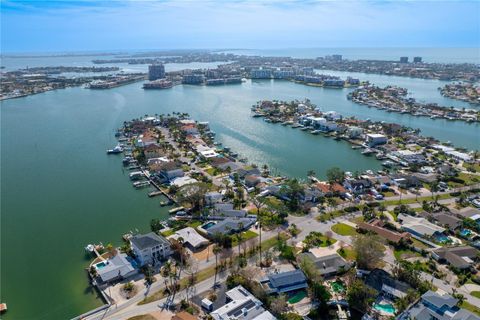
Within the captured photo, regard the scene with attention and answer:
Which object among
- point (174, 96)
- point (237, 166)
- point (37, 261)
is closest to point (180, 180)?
point (237, 166)

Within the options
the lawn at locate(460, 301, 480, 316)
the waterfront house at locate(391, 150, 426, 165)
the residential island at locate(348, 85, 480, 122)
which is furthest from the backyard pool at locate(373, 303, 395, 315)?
the residential island at locate(348, 85, 480, 122)

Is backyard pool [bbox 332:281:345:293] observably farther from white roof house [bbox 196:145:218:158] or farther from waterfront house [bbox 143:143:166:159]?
waterfront house [bbox 143:143:166:159]

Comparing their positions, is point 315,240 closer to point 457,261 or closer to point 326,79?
point 457,261

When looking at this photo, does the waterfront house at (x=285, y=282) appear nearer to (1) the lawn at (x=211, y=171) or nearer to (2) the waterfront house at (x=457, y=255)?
(2) the waterfront house at (x=457, y=255)

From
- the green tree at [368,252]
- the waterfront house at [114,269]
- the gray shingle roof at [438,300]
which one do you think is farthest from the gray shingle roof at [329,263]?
the waterfront house at [114,269]

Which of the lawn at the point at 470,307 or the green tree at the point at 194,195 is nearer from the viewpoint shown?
the lawn at the point at 470,307

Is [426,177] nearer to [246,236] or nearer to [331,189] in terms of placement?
[331,189]

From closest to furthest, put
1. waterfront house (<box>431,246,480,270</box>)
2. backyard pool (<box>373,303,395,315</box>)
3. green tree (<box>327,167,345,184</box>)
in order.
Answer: backyard pool (<box>373,303,395,315</box>) < waterfront house (<box>431,246,480,270</box>) < green tree (<box>327,167,345,184</box>)
